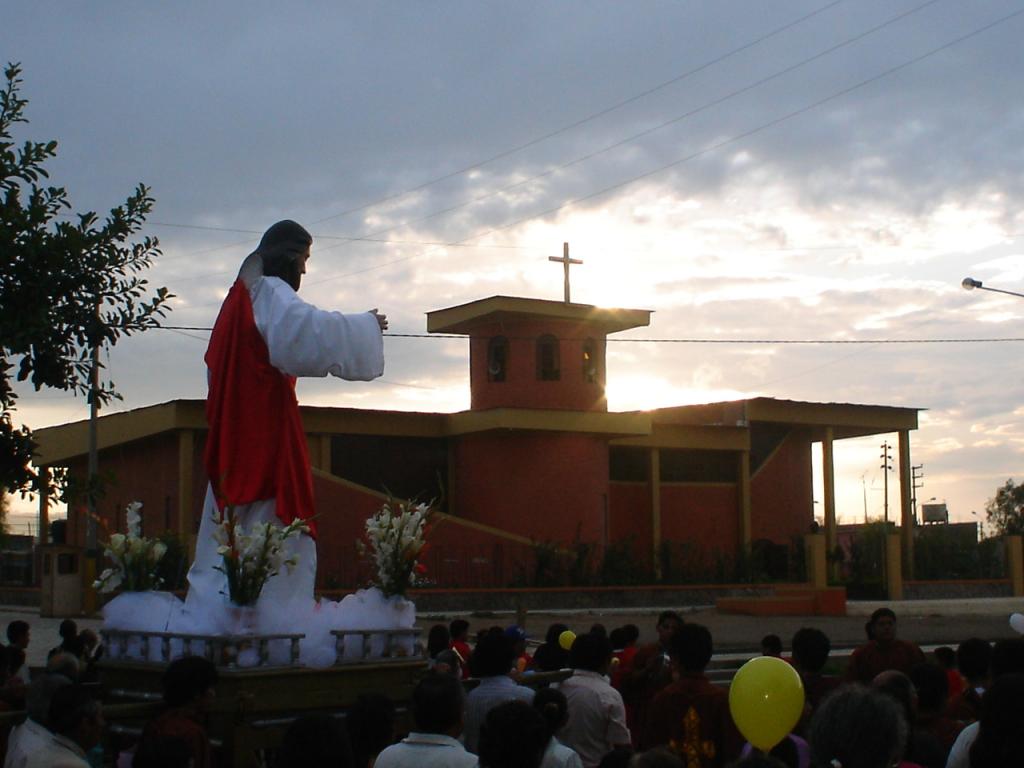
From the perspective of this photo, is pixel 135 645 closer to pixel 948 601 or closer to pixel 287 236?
pixel 287 236

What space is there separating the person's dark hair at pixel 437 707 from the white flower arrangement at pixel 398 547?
358 centimetres

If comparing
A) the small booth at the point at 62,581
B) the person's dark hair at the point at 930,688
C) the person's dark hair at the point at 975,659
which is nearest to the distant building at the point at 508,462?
the small booth at the point at 62,581

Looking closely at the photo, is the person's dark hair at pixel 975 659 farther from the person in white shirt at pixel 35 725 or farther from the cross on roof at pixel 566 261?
the cross on roof at pixel 566 261

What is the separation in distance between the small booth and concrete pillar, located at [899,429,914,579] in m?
22.8

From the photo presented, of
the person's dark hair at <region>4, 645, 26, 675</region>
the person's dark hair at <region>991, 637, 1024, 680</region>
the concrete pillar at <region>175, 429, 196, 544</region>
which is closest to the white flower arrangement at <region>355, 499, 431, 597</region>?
the person's dark hair at <region>4, 645, 26, 675</region>

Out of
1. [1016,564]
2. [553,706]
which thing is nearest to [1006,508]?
[1016,564]

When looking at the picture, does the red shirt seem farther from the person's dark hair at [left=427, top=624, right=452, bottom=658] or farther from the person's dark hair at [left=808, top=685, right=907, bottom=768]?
the person's dark hair at [left=427, top=624, right=452, bottom=658]

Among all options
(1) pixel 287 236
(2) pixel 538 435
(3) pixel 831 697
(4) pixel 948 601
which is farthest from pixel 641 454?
(3) pixel 831 697

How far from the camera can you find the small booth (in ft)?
89.9

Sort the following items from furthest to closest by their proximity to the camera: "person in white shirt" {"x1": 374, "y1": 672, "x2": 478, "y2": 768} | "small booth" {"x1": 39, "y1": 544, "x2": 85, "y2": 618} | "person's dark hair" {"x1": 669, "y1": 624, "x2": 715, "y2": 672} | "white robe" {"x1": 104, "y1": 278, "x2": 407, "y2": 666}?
"small booth" {"x1": 39, "y1": 544, "x2": 85, "y2": 618} → "white robe" {"x1": 104, "y1": 278, "x2": 407, "y2": 666} → "person's dark hair" {"x1": 669, "y1": 624, "x2": 715, "y2": 672} → "person in white shirt" {"x1": 374, "y1": 672, "x2": 478, "y2": 768}

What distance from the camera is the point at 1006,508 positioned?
7919cm

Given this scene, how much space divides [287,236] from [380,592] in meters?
2.42

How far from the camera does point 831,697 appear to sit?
3918mm

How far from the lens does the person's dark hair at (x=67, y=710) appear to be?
→ 5.05 m
